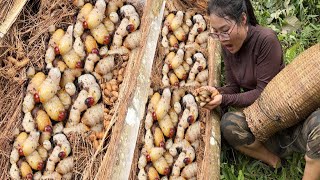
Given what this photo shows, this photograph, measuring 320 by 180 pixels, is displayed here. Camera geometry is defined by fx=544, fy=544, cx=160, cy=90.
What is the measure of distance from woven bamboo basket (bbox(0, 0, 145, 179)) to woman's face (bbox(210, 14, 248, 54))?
73 centimetres

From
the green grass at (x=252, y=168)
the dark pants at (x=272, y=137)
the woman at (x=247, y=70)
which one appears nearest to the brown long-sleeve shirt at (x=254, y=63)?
the woman at (x=247, y=70)

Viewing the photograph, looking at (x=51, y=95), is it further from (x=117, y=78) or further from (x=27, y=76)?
(x=117, y=78)

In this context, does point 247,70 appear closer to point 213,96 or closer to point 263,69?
point 263,69

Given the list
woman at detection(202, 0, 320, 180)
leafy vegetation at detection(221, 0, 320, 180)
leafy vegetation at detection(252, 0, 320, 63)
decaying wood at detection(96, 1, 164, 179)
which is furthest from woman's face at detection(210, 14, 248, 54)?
leafy vegetation at detection(252, 0, 320, 63)

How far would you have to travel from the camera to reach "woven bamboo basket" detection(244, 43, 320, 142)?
323 centimetres

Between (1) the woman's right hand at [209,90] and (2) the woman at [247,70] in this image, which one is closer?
(2) the woman at [247,70]

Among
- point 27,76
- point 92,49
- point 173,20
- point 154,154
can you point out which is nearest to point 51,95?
point 27,76

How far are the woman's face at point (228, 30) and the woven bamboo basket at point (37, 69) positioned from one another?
2.41 feet

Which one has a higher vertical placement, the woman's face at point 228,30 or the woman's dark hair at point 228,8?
the woman's dark hair at point 228,8

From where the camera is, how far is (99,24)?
4.15 meters

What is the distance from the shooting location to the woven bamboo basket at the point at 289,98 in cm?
323

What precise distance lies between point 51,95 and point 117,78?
22.0 inches

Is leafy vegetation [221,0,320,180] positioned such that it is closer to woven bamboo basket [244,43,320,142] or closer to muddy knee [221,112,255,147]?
muddy knee [221,112,255,147]

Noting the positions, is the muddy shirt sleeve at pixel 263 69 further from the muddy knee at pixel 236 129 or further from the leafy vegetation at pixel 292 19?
the leafy vegetation at pixel 292 19
